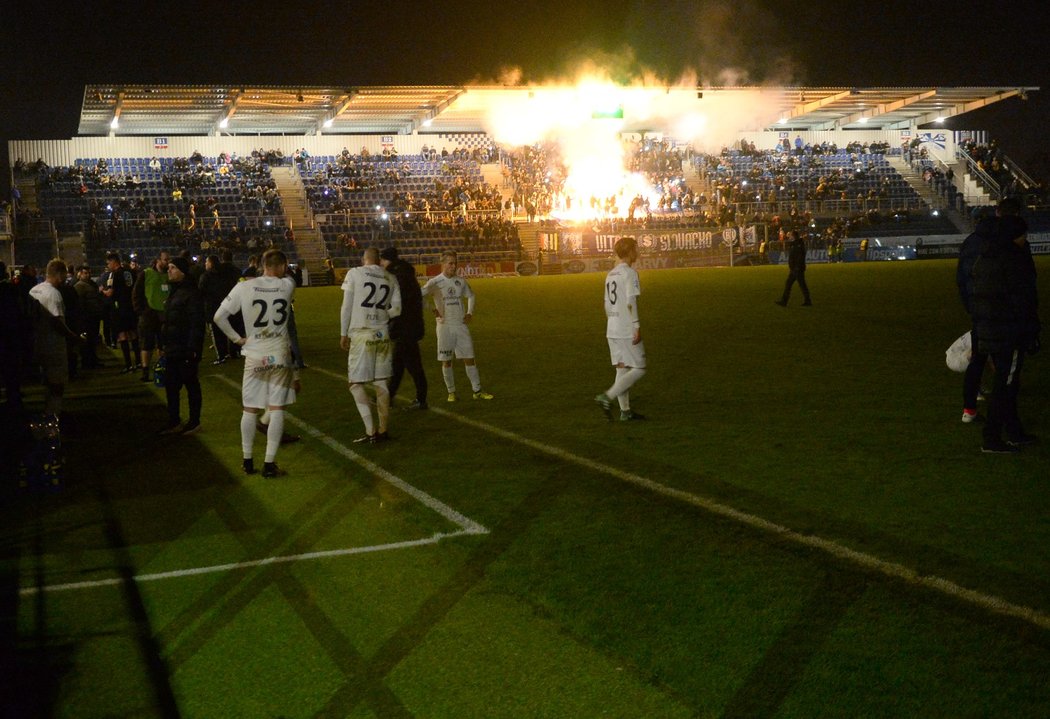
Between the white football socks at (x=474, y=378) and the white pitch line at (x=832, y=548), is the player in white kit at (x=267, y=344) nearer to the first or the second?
the white pitch line at (x=832, y=548)

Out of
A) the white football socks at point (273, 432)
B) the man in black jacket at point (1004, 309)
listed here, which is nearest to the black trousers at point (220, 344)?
the white football socks at point (273, 432)

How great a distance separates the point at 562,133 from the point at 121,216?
2654 centimetres

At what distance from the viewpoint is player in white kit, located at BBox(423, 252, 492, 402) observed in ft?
41.0

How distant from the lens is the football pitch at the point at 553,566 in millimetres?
4422

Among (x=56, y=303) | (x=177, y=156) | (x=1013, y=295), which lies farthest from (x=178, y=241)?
(x=1013, y=295)

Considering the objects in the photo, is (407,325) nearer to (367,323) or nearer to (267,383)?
(367,323)

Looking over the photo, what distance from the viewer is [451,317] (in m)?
12.7

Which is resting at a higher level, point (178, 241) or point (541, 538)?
point (178, 241)

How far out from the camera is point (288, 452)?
33.2 ft

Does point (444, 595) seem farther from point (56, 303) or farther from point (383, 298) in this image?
point (56, 303)

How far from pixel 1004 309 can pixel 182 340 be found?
8.47m

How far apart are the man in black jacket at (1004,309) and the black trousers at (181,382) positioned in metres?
8.21

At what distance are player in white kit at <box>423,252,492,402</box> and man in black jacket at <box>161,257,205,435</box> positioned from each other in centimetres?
270

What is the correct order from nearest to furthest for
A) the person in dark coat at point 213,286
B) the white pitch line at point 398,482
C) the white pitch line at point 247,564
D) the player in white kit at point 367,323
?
1. the white pitch line at point 247,564
2. the white pitch line at point 398,482
3. the player in white kit at point 367,323
4. the person in dark coat at point 213,286
